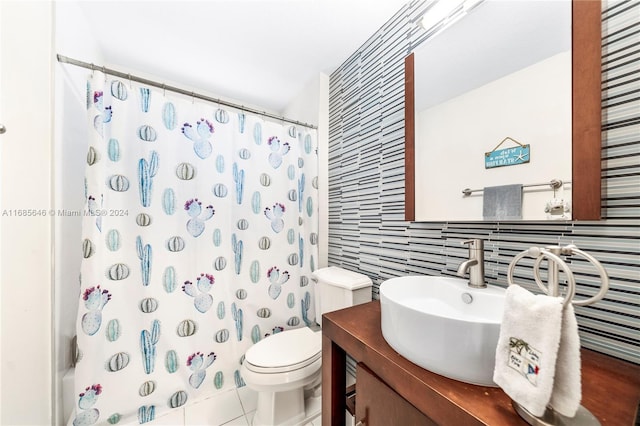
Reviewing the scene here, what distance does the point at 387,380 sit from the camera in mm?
630

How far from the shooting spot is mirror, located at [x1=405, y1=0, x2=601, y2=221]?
0.65 metres

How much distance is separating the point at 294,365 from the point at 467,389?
831mm

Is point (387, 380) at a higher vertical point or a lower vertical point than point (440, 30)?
lower

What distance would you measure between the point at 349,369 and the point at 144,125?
72.9 inches

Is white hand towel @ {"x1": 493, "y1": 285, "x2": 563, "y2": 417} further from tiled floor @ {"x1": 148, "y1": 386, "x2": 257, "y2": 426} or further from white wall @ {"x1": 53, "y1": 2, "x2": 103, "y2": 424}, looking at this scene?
white wall @ {"x1": 53, "y1": 2, "x2": 103, "y2": 424}

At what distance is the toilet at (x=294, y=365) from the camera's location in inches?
43.2

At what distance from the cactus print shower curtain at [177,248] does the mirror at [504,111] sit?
0.91m

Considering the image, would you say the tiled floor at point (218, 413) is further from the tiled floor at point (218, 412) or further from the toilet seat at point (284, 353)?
the toilet seat at point (284, 353)

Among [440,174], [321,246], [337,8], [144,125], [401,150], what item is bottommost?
[321,246]

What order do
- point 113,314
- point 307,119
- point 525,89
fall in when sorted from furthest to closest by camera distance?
1. point 307,119
2. point 113,314
3. point 525,89

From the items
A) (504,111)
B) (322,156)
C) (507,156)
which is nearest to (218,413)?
(322,156)

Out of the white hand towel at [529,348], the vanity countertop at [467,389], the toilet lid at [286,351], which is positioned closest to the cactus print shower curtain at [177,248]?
the toilet lid at [286,351]

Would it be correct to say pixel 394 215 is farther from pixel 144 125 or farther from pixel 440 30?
pixel 144 125

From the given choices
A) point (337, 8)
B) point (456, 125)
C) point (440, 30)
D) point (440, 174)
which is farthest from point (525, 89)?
point (337, 8)
